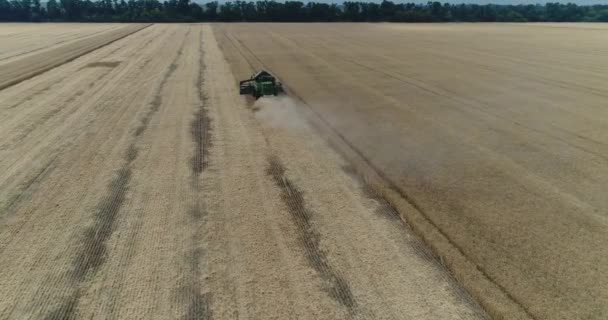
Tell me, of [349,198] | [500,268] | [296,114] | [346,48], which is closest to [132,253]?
[349,198]

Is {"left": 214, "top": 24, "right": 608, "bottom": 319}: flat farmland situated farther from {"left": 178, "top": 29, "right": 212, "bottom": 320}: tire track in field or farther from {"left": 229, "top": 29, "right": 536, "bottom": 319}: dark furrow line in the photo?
{"left": 178, "top": 29, "right": 212, "bottom": 320}: tire track in field

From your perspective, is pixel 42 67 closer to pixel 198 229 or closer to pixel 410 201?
pixel 198 229

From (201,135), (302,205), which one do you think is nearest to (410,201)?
(302,205)

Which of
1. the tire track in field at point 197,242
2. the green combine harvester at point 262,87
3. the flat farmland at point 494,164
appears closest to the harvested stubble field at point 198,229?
the tire track in field at point 197,242

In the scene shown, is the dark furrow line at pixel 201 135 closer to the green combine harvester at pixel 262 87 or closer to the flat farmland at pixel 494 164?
the green combine harvester at pixel 262 87

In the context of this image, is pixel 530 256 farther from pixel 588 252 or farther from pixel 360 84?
pixel 360 84
